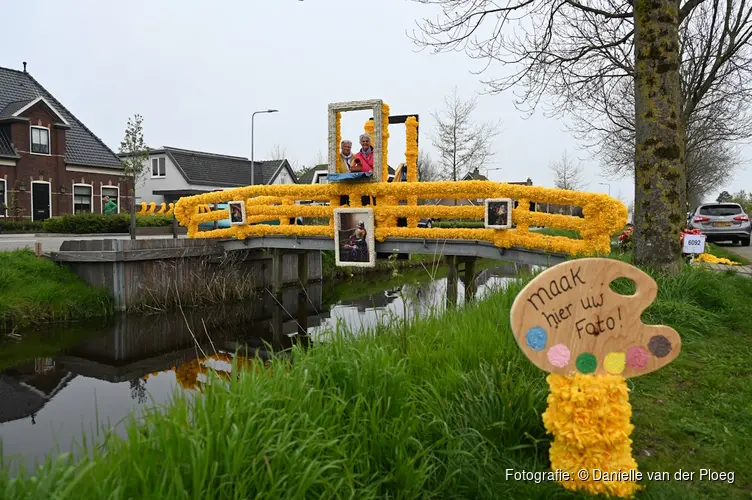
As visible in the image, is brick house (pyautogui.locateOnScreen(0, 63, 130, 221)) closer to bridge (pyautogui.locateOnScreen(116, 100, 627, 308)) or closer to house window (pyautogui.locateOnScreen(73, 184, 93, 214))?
house window (pyautogui.locateOnScreen(73, 184, 93, 214))

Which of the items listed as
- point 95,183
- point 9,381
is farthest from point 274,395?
point 95,183

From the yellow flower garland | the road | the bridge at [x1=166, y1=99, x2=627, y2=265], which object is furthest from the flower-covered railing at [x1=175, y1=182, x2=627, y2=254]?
the yellow flower garland

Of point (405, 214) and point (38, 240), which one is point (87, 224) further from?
point (405, 214)

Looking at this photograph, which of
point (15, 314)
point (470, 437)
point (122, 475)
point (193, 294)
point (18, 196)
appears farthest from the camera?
point (18, 196)

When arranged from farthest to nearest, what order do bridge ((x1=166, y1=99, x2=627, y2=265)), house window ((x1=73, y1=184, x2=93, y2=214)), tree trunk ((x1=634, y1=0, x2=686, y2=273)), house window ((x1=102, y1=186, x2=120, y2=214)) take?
house window ((x1=102, y1=186, x2=120, y2=214))
house window ((x1=73, y1=184, x2=93, y2=214))
bridge ((x1=166, y1=99, x2=627, y2=265))
tree trunk ((x1=634, y1=0, x2=686, y2=273))

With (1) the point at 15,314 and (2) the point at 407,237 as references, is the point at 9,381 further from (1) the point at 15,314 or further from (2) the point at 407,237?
(2) the point at 407,237

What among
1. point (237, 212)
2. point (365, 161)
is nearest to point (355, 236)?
point (365, 161)

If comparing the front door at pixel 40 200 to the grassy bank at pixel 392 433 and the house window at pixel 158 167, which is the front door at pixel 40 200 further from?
the grassy bank at pixel 392 433

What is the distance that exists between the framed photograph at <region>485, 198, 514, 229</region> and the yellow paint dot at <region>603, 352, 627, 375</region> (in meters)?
6.49

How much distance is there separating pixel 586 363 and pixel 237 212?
416 inches

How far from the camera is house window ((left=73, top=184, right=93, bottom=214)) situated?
27.6 metres

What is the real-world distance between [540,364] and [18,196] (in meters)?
28.0

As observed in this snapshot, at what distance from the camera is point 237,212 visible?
12156 millimetres

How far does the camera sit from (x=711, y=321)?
484 centimetres
